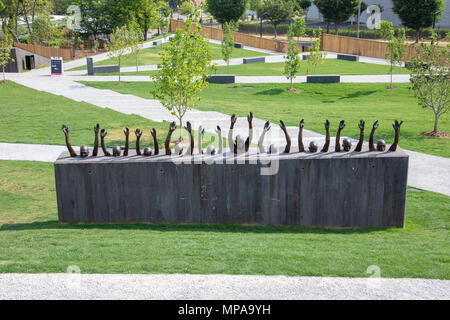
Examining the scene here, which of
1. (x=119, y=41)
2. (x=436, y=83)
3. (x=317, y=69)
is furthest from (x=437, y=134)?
(x=119, y=41)

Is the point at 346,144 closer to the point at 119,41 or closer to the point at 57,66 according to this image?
the point at 119,41

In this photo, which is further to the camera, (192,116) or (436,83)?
(192,116)

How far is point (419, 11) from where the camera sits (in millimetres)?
54500

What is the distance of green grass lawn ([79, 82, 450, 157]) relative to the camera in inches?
688

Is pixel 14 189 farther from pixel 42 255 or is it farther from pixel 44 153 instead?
pixel 42 255

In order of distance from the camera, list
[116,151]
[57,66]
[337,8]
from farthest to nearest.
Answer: [337,8], [57,66], [116,151]

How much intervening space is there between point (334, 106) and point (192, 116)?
775cm

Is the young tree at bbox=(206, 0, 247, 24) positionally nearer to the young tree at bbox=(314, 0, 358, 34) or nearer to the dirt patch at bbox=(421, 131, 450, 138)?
the young tree at bbox=(314, 0, 358, 34)

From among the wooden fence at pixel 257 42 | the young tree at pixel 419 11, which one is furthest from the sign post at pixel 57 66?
the young tree at pixel 419 11

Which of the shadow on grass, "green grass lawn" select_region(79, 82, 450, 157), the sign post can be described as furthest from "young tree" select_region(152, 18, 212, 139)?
the sign post

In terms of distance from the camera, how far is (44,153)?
15.3 metres

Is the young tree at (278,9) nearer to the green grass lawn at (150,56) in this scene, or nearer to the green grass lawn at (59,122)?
the green grass lawn at (150,56)

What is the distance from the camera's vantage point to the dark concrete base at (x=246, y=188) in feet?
30.7

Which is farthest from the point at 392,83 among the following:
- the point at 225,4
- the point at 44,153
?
the point at 225,4
